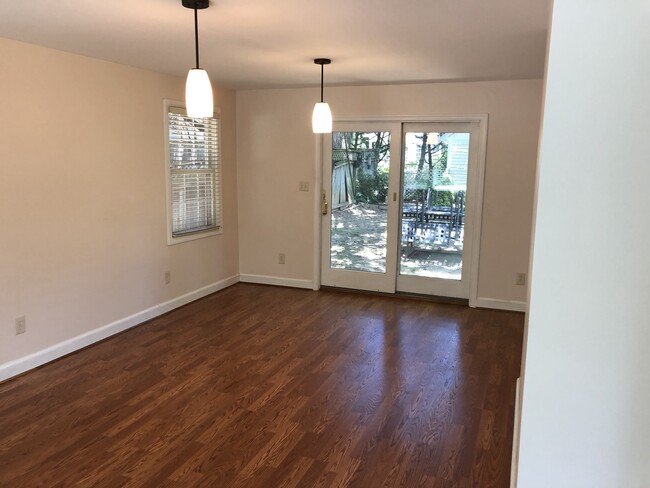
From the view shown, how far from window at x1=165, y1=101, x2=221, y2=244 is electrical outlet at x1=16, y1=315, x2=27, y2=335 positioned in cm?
158

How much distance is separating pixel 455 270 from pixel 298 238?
1.73 meters

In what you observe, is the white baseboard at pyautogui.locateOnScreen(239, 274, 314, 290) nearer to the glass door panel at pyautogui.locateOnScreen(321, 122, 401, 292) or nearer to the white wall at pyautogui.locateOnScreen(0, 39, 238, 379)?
the glass door panel at pyautogui.locateOnScreen(321, 122, 401, 292)

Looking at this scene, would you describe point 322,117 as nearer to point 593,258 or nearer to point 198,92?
point 198,92

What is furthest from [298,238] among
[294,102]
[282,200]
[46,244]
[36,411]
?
[36,411]

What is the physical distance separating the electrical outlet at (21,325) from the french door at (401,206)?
3078 mm

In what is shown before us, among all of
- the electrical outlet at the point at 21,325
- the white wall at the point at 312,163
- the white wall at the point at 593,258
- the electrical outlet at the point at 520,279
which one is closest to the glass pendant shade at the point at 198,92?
the white wall at the point at 593,258

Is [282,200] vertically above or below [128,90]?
below

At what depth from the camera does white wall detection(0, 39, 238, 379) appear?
3.40 meters

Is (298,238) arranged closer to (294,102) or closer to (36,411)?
(294,102)

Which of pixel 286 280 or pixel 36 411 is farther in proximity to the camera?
pixel 286 280

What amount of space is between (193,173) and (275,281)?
5.20 ft

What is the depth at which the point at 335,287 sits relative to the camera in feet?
19.2

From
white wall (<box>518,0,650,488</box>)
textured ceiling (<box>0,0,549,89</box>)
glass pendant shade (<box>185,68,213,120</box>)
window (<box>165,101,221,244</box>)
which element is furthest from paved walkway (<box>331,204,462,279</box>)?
white wall (<box>518,0,650,488</box>)

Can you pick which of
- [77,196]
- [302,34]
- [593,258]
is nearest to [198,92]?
[302,34]
